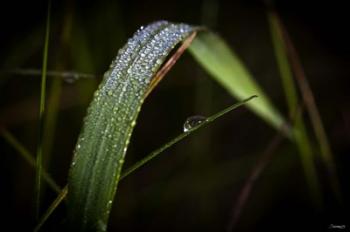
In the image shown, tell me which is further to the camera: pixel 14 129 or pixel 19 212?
pixel 14 129

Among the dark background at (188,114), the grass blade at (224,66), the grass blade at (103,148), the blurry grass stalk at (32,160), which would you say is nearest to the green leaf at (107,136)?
the grass blade at (103,148)

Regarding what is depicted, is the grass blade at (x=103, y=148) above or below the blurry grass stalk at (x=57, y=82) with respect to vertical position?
below

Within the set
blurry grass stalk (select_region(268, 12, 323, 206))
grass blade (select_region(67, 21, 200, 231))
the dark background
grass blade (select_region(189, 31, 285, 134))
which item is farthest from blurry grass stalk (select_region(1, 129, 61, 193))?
blurry grass stalk (select_region(268, 12, 323, 206))

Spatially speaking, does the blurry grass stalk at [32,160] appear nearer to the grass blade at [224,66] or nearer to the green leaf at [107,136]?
the green leaf at [107,136]

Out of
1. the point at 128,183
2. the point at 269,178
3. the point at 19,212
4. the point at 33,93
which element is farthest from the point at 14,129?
the point at 269,178

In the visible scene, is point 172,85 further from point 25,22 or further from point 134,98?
point 134,98

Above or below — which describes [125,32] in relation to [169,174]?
above

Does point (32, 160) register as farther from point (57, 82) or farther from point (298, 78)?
point (298, 78)
